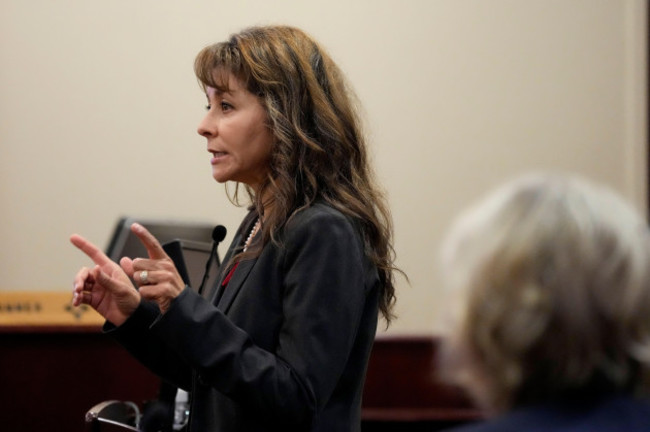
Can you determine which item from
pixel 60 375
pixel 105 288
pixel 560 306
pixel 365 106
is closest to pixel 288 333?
pixel 105 288

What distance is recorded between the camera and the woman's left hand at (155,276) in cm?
167

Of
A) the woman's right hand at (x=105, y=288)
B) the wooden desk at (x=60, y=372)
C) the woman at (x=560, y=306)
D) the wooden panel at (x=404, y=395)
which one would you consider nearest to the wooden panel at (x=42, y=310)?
the wooden desk at (x=60, y=372)

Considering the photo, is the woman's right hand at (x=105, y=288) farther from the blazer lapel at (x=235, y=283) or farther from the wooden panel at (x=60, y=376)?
the wooden panel at (x=60, y=376)

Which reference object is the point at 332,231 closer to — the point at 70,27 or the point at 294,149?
the point at 294,149

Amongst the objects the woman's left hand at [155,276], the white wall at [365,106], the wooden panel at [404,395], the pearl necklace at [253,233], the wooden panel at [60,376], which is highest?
the woman's left hand at [155,276]

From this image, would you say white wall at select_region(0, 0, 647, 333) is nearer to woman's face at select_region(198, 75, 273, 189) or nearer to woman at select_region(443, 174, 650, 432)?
woman's face at select_region(198, 75, 273, 189)

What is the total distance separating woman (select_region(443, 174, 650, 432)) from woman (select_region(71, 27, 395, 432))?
0.73m

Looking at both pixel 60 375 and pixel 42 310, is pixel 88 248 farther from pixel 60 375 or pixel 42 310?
pixel 42 310

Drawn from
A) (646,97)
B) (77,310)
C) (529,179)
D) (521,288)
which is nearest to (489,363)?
(521,288)

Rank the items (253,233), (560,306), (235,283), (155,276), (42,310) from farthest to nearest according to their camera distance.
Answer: (42,310) < (253,233) < (235,283) < (155,276) < (560,306)

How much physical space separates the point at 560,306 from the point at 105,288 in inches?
44.8

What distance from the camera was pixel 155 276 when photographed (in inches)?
66.2

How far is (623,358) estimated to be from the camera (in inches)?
36.9

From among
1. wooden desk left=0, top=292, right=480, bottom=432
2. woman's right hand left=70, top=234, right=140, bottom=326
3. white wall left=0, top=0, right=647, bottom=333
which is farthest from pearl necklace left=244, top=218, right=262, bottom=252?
white wall left=0, top=0, right=647, bottom=333
